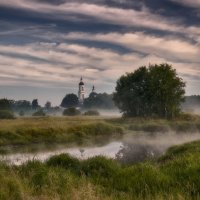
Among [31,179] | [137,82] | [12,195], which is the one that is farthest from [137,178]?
[137,82]

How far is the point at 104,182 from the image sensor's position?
16.0m

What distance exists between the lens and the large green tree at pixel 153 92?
85938mm

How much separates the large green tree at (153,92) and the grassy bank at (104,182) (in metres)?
67.7

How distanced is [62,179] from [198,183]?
4.82 metres

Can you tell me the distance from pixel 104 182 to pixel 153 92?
236 feet

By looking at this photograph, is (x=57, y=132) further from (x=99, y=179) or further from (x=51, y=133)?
(x=99, y=179)

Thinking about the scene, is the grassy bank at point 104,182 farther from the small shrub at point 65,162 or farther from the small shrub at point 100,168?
the small shrub at point 65,162

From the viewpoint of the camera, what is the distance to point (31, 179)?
15344 millimetres

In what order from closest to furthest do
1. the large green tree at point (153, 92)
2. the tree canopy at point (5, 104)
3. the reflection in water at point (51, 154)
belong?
the reflection in water at point (51, 154), the large green tree at point (153, 92), the tree canopy at point (5, 104)

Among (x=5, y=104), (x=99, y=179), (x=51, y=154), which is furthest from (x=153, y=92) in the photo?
(x=99, y=179)

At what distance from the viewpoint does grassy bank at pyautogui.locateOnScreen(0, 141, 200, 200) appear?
40.0 ft

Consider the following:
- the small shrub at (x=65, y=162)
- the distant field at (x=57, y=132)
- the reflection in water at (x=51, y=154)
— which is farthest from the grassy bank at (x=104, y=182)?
the distant field at (x=57, y=132)

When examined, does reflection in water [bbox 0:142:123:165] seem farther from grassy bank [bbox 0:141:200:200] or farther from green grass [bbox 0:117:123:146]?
green grass [bbox 0:117:123:146]

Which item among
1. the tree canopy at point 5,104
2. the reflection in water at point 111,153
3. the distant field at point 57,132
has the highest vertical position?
the tree canopy at point 5,104
